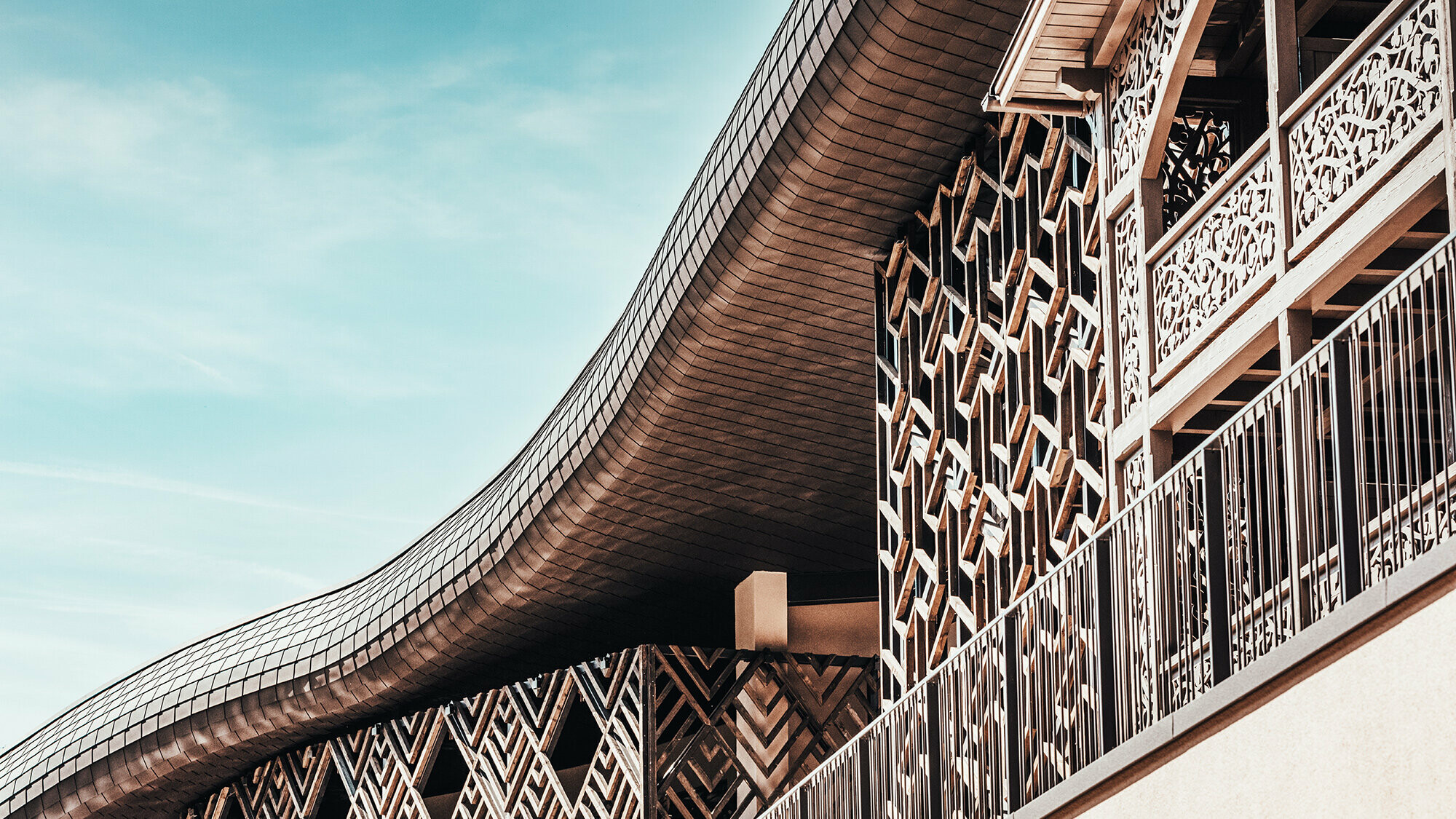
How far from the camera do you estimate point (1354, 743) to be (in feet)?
17.7

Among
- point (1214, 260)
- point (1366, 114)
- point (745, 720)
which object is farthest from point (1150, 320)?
point (745, 720)

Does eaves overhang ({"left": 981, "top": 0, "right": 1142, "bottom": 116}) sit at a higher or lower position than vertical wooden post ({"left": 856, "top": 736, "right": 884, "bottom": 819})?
higher

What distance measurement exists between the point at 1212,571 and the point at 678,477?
948cm

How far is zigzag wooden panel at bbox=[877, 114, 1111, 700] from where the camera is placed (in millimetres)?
10648

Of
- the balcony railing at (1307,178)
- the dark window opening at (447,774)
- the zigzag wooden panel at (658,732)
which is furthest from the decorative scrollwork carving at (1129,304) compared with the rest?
the dark window opening at (447,774)

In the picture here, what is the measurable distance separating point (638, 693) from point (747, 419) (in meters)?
3.12

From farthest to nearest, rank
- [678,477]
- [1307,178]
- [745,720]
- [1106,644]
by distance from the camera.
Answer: [745,720] → [678,477] → [1307,178] → [1106,644]

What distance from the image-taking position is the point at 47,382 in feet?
138

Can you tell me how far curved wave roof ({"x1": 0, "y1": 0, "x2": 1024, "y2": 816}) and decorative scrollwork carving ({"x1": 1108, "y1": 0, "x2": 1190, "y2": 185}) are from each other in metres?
0.87

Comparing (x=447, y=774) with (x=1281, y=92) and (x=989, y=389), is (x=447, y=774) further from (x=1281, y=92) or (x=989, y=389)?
(x=1281, y=92)

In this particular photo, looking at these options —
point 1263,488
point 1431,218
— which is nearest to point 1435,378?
point 1431,218

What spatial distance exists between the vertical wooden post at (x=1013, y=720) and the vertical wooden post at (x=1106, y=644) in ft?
2.87

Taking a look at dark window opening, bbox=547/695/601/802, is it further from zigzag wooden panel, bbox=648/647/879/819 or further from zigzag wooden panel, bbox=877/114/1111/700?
zigzag wooden panel, bbox=877/114/1111/700

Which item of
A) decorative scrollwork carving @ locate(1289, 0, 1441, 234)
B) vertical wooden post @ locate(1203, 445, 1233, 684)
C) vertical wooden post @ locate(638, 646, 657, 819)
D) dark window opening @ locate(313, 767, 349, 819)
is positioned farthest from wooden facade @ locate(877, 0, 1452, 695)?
dark window opening @ locate(313, 767, 349, 819)
